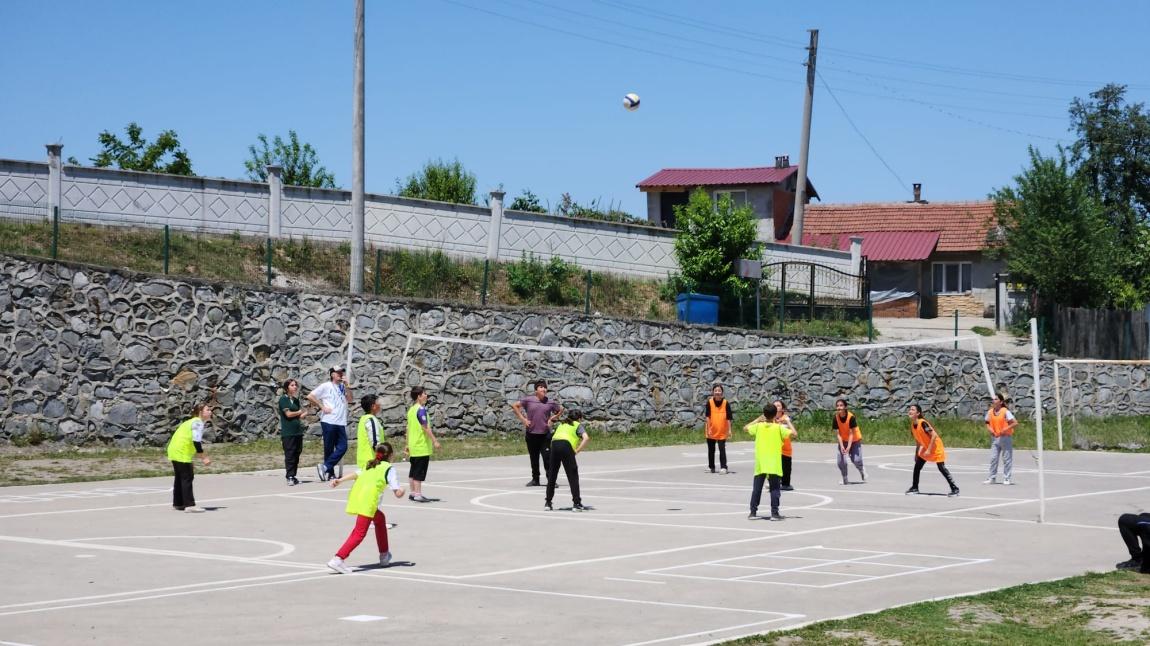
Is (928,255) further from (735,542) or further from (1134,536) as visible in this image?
(1134,536)

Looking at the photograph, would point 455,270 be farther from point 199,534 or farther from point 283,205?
point 199,534

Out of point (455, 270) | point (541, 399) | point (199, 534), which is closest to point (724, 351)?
point (455, 270)

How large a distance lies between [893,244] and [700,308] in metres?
22.6

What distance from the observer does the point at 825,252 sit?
4806 centimetres

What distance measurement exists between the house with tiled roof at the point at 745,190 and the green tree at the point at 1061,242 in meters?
→ 15.7

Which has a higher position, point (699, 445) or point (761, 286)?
point (761, 286)

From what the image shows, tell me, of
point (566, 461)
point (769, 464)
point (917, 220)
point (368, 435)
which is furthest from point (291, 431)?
point (917, 220)

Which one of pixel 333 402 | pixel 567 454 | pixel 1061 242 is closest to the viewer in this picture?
pixel 567 454

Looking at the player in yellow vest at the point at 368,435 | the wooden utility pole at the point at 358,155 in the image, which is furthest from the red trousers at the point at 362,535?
the wooden utility pole at the point at 358,155

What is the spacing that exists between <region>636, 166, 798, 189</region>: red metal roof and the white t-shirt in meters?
40.0

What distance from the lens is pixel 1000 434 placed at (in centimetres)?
2497

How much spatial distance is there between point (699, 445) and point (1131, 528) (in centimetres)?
2090

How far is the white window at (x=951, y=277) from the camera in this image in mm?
59344

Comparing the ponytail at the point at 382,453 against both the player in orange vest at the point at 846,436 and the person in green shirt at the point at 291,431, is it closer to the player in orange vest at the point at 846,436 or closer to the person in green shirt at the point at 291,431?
the person in green shirt at the point at 291,431
